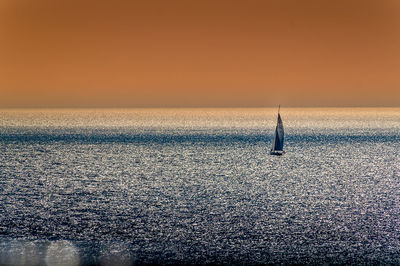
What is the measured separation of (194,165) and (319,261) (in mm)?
29542

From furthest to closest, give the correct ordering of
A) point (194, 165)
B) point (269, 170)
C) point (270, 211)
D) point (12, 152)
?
1. point (12, 152)
2. point (194, 165)
3. point (269, 170)
4. point (270, 211)

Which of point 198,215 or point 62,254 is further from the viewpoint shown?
point 198,215

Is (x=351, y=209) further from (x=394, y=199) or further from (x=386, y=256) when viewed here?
(x=386, y=256)

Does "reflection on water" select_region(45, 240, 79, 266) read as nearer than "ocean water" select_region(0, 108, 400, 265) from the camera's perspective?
Yes

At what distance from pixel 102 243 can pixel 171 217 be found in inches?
192

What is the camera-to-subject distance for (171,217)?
20.1 meters

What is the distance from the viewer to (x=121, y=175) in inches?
1403

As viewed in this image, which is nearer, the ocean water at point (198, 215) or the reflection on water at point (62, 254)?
the reflection on water at point (62, 254)

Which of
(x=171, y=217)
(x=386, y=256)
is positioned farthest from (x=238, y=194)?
(x=386, y=256)

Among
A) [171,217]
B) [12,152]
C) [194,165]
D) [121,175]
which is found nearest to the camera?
[171,217]

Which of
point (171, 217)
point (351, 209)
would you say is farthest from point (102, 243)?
point (351, 209)

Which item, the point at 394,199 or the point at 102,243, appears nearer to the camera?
the point at 102,243

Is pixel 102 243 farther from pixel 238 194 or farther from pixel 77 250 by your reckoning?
pixel 238 194

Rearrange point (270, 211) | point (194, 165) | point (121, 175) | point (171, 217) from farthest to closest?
point (194, 165), point (121, 175), point (270, 211), point (171, 217)
